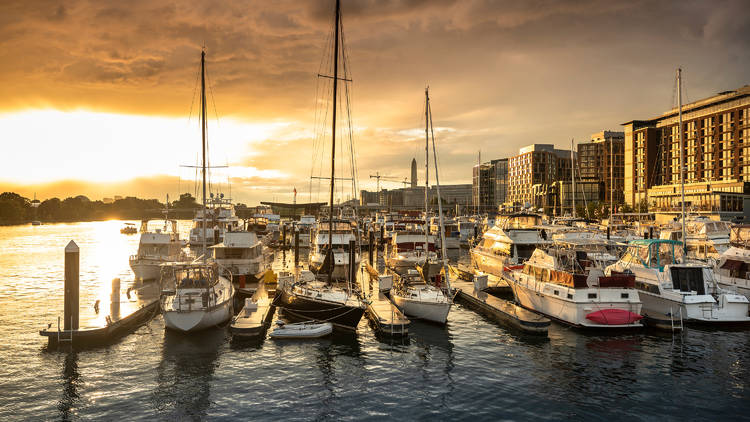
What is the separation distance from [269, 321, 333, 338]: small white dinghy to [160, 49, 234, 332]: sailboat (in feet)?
12.7

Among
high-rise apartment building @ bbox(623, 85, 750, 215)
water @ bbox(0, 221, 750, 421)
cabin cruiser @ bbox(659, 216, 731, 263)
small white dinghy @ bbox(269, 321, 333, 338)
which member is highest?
high-rise apartment building @ bbox(623, 85, 750, 215)

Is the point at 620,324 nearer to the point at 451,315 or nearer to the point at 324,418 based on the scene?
the point at 451,315

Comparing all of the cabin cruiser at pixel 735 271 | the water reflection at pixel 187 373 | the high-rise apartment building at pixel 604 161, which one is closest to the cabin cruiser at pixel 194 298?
the water reflection at pixel 187 373

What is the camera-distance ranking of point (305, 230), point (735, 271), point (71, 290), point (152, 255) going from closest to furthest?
point (71, 290) → point (735, 271) → point (152, 255) → point (305, 230)

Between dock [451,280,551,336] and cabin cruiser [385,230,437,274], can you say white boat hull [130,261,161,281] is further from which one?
dock [451,280,551,336]

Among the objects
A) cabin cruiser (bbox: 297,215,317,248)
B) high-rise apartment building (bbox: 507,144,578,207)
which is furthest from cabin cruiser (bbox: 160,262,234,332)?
high-rise apartment building (bbox: 507,144,578,207)

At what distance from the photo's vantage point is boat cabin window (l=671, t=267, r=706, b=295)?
28219 millimetres

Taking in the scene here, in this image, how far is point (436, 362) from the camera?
71.6 feet

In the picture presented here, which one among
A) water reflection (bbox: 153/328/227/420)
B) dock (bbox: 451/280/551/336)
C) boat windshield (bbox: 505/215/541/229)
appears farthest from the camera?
boat windshield (bbox: 505/215/541/229)

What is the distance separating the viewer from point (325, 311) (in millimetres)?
26266

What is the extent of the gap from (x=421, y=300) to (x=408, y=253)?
19122mm

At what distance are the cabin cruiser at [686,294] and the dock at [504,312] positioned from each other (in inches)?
221

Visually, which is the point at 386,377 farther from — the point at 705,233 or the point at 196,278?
the point at 705,233

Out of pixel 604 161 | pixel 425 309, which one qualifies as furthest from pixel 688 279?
pixel 604 161
